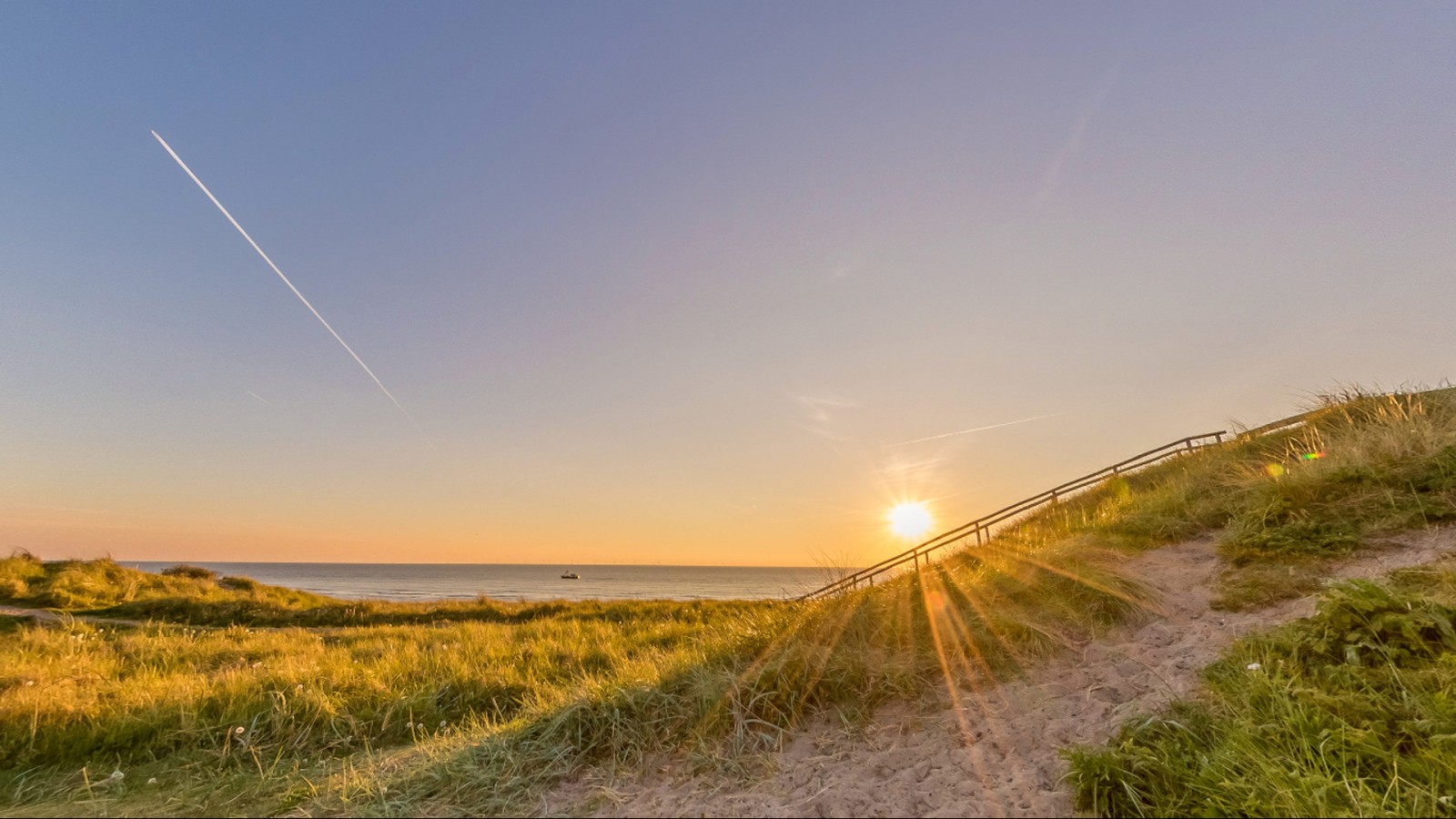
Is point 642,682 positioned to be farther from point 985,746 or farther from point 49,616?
point 49,616

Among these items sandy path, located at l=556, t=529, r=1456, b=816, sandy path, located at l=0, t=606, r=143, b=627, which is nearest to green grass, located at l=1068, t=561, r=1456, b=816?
sandy path, located at l=556, t=529, r=1456, b=816

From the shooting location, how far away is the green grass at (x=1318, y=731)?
10.5 ft

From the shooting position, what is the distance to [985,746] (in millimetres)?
4539

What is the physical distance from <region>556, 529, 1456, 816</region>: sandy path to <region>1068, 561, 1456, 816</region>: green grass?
14.6 inches

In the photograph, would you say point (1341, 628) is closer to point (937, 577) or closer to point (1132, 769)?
point (1132, 769)

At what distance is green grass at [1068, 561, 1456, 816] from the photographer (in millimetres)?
3186

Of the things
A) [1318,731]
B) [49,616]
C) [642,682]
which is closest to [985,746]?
[1318,731]

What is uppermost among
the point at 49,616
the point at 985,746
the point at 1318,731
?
the point at 1318,731

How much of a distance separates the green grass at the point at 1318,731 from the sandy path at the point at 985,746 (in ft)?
1.22

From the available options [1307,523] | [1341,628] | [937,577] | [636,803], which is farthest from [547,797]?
[1307,523]

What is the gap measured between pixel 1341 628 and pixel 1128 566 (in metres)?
3.38

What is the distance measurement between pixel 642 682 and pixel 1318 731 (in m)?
5.10

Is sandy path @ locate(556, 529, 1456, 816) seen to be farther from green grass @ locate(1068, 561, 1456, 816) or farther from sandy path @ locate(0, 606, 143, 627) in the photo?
sandy path @ locate(0, 606, 143, 627)

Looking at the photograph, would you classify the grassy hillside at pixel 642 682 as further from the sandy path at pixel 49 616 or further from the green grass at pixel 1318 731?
the sandy path at pixel 49 616
